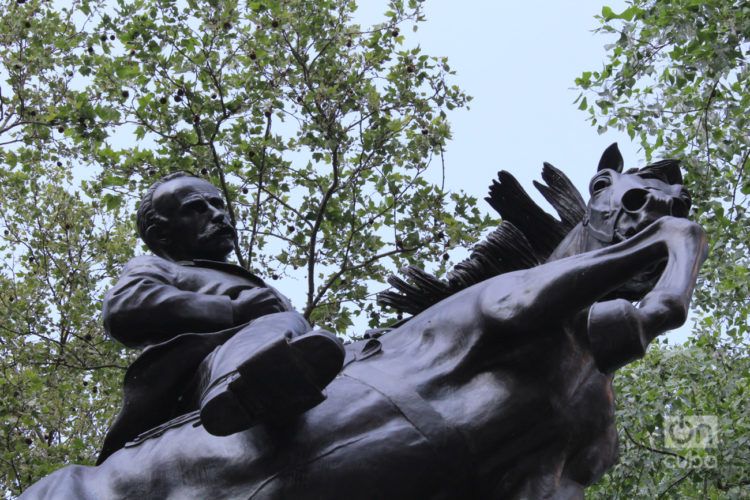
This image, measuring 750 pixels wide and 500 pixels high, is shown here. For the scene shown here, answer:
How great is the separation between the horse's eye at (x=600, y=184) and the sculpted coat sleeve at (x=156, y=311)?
134 centimetres

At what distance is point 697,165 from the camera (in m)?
11.5

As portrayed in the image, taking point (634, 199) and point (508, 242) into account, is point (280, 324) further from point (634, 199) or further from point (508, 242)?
point (634, 199)

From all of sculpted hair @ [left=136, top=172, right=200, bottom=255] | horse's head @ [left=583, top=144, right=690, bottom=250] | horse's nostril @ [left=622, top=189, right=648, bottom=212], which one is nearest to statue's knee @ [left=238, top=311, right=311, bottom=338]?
sculpted hair @ [left=136, top=172, right=200, bottom=255]

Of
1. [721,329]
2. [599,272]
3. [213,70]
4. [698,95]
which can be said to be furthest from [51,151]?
[599,272]

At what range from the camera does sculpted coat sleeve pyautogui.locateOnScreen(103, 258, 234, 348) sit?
396 cm

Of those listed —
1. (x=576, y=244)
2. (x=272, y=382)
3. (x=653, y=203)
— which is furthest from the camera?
(x=576, y=244)

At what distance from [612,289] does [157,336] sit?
1620mm

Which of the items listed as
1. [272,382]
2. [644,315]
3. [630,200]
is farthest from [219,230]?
[644,315]

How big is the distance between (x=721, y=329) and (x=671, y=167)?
10.6 metres

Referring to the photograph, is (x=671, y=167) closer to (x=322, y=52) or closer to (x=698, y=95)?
(x=322, y=52)

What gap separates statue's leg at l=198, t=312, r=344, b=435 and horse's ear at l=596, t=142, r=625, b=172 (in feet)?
4.53

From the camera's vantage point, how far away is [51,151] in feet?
41.7

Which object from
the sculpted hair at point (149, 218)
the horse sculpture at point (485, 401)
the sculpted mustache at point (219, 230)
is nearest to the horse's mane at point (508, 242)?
the horse sculpture at point (485, 401)

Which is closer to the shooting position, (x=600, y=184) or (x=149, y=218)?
(x=600, y=184)
